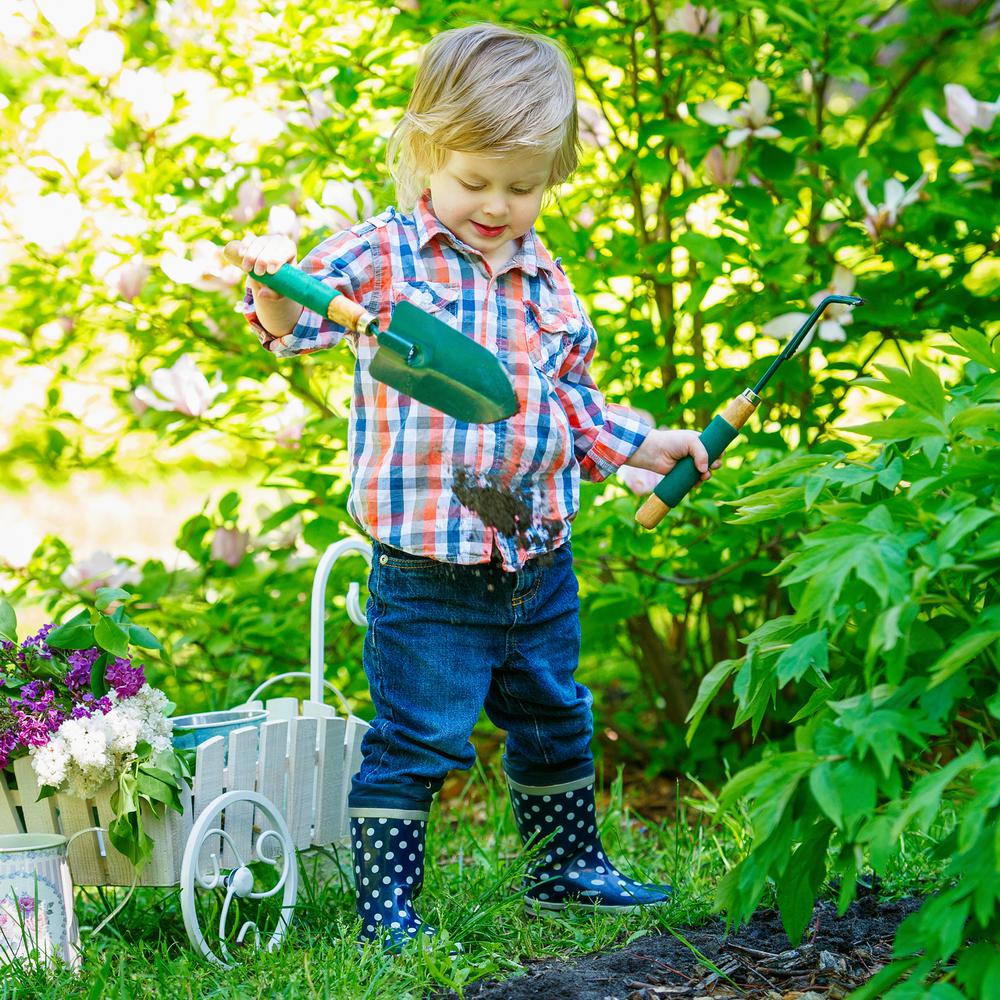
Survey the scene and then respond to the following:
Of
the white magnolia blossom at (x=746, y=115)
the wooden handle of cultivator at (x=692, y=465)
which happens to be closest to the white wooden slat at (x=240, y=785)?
the wooden handle of cultivator at (x=692, y=465)

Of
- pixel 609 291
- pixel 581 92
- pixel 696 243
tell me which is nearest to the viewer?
pixel 696 243

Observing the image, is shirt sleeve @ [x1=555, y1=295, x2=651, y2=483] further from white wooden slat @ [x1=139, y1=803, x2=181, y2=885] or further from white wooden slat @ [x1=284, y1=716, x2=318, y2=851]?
white wooden slat @ [x1=139, y1=803, x2=181, y2=885]

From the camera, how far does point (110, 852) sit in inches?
75.3

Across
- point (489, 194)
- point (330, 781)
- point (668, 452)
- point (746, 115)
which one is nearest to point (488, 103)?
point (489, 194)

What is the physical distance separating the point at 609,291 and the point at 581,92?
0.68m

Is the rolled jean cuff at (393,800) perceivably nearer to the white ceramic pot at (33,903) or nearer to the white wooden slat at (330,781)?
the white wooden slat at (330,781)

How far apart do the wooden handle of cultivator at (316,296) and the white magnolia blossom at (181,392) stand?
2.98ft

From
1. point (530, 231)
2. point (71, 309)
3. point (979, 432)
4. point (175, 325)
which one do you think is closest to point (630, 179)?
point (530, 231)

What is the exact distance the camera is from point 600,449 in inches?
83.2

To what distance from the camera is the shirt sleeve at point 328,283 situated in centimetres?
188

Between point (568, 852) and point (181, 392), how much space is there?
1.23 meters

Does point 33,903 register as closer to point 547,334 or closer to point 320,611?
point 320,611

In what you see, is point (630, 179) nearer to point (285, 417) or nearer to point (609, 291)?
point (609, 291)

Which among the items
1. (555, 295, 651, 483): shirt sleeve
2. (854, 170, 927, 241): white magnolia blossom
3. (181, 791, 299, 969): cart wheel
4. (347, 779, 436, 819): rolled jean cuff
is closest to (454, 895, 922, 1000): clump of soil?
(347, 779, 436, 819): rolled jean cuff
